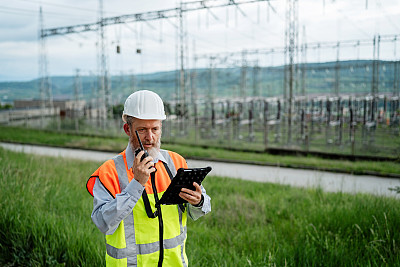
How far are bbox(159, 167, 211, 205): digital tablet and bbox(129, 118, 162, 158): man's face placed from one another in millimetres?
239

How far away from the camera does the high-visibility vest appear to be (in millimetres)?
2002

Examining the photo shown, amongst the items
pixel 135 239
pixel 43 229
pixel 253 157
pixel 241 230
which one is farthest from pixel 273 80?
pixel 135 239

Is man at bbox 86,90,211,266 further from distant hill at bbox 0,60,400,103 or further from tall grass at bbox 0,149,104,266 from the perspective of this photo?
distant hill at bbox 0,60,400,103

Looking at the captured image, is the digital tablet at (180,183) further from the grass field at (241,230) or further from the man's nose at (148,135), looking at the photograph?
the grass field at (241,230)

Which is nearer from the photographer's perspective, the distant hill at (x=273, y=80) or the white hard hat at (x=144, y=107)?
the white hard hat at (x=144, y=107)

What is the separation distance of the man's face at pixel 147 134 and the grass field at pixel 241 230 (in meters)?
1.49

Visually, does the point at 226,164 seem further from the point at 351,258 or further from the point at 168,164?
the point at 168,164

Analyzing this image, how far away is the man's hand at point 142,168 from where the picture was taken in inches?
72.2

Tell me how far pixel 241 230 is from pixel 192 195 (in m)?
3.51

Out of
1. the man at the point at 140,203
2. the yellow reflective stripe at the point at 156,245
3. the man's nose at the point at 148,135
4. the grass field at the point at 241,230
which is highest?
the man's nose at the point at 148,135

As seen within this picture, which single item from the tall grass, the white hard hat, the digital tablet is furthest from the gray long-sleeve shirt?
the tall grass

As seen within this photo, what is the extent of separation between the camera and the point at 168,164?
2.20 meters

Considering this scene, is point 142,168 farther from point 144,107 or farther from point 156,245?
point 156,245

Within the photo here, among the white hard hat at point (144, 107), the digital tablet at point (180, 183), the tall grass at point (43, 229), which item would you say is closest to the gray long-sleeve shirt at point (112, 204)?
the digital tablet at point (180, 183)
